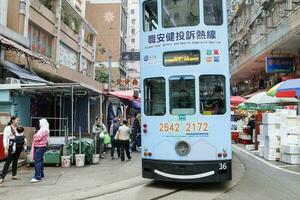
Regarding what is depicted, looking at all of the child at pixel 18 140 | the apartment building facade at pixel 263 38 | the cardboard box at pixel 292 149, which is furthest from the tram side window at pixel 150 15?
the apartment building facade at pixel 263 38

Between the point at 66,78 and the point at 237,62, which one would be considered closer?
the point at 66,78

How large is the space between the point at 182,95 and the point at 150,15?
226 cm

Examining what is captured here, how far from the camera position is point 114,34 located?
230 feet

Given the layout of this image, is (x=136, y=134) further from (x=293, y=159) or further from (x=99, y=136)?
(x=293, y=159)

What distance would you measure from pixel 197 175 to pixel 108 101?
15.1m

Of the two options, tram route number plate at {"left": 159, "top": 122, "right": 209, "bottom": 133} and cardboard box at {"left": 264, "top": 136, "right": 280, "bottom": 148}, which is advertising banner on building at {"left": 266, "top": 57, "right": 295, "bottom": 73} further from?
tram route number plate at {"left": 159, "top": 122, "right": 209, "bottom": 133}

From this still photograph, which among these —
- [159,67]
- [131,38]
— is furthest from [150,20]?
[131,38]

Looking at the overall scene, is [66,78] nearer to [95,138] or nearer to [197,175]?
[95,138]

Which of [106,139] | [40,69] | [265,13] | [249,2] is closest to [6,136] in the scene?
[106,139]

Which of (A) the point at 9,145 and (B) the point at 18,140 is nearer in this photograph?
(A) the point at 9,145

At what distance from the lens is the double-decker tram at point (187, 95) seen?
951 cm

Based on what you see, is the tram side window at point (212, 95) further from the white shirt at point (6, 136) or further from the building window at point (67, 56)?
the building window at point (67, 56)

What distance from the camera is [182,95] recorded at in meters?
9.80

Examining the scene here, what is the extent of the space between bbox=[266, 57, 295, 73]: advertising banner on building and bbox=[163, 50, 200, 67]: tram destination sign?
19512mm
